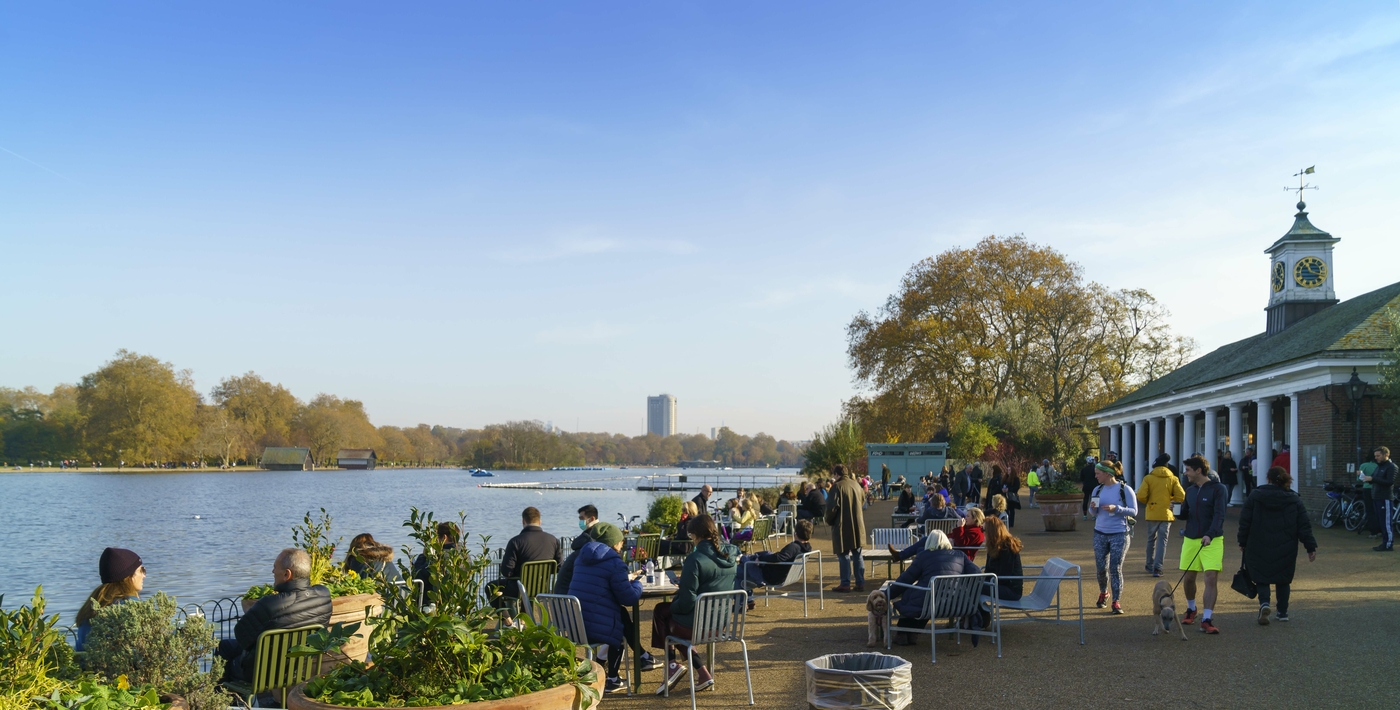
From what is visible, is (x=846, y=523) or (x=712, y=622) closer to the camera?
(x=712, y=622)

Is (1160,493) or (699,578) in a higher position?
(1160,493)

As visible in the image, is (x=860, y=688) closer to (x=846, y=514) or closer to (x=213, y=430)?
(x=846, y=514)

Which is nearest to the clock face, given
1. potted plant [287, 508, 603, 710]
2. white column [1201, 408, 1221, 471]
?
white column [1201, 408, 1221, 471]

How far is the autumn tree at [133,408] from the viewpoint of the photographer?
94812mm

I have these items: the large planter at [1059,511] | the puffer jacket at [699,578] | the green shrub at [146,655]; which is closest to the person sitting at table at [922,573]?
the puffer jacket at [699,578]

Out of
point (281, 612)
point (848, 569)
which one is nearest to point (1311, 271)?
point (848, 569)

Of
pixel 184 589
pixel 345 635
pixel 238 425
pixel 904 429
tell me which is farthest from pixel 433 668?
pixel 238 425

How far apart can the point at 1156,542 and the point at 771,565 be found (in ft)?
18.6

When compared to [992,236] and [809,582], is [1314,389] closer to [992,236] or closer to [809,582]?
[809,582]

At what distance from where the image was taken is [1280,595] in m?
9.02

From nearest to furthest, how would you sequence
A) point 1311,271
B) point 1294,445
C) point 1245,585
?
1. point 1245,585
2. point 1294,445
3. point 1311,271

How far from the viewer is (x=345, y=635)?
383 cm

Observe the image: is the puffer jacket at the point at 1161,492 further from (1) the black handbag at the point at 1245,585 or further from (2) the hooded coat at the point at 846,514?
(2) the hooded coat at the point at 846,514

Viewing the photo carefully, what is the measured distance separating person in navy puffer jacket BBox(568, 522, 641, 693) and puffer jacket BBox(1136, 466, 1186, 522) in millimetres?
6710
